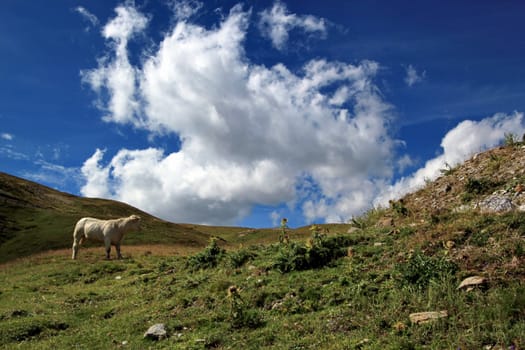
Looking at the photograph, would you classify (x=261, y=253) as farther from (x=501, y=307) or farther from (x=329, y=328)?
(x=501, y=307)

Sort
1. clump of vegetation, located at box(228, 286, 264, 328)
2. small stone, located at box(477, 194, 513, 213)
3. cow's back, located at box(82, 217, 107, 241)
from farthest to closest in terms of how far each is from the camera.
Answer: cow's back, located at box(82, 217, 107, 241)
small stone, located at box(477, 194, 513, 213)
clump of vegetation, located at box(228, 286, 264, 328)

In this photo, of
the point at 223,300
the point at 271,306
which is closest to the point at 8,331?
the point at 223,300

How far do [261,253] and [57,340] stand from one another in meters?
8.04

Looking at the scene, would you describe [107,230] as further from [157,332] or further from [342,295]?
[342,295]

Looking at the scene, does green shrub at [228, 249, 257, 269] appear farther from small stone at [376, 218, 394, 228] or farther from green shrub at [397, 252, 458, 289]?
green shrub at [397, 252, 458, 289]

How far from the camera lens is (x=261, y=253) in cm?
1656

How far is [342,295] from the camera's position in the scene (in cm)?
989

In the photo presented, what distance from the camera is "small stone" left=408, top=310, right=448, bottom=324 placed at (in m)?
7.48

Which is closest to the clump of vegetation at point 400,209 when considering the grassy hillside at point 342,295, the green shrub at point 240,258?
the grassy hillside at point 342,295

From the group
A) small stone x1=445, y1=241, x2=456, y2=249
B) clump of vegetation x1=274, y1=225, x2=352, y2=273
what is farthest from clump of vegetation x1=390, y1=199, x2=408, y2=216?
small stone x1=445, y1=241, x2=456, y2=249

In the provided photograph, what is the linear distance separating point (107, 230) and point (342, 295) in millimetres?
24923

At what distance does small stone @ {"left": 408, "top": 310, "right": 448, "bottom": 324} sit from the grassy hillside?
0.06 metres

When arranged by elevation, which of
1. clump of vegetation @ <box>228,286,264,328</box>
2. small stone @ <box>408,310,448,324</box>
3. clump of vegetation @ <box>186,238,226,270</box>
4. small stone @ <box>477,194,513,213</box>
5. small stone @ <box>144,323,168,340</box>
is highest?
small stone @ <box>477,194,513,213</box>

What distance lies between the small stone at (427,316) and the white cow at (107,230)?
25.8 meters
